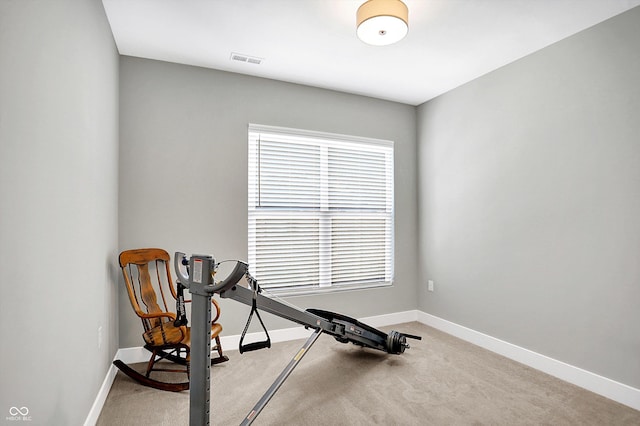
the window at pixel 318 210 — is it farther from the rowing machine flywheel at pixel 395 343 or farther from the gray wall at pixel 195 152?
the rowing machine flywheel at pixel 395 343

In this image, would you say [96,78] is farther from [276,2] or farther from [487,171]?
[487,171]

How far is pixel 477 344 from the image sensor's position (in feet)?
12.2

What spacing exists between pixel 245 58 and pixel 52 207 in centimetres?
234

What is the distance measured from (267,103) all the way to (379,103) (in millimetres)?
1489

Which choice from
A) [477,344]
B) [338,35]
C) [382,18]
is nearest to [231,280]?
[382,18]

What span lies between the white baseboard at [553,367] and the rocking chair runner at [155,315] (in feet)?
8.31

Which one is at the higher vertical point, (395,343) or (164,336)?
(164,336)

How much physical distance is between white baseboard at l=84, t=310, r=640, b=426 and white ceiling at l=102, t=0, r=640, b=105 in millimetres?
2714

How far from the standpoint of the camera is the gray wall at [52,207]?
1190 millimetres

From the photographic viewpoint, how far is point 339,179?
4.23 metres

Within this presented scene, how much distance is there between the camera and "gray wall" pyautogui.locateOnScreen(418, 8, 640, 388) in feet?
8.55

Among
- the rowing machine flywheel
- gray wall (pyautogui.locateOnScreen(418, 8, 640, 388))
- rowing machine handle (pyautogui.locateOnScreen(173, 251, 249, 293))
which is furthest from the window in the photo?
rowing machine handle (pyautogui.locateOnScreen(173, 251, 249, 293))

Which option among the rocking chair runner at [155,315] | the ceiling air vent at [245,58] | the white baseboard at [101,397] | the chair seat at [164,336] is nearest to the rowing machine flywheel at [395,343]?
the rocking chair runner at [155,315]

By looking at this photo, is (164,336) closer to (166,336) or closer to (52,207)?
(166,336)
